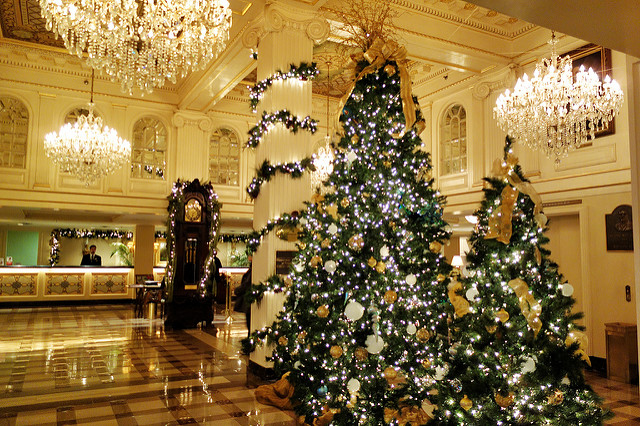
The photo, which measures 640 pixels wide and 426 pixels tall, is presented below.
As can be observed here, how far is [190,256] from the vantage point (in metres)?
10.3

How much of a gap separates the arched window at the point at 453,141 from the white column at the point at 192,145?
6.12m

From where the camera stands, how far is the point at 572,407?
8.50 feet

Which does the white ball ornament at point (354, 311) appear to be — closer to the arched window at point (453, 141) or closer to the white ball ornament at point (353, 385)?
the white ball ornament at point (353, 385)

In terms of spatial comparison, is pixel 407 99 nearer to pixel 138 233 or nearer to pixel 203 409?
pixel 203 409

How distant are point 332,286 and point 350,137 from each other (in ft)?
3.92

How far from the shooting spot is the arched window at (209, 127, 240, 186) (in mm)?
12805

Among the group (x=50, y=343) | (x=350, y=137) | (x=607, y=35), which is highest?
(x=607, y=35)

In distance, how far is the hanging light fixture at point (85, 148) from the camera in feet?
28.6

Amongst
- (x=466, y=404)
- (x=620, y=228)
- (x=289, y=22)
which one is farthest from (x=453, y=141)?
(x=466, y=404)

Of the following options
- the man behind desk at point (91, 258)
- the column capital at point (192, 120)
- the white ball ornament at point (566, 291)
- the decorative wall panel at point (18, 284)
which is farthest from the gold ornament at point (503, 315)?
the man behind desk at point (91, 258)

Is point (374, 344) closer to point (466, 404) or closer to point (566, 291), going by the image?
point (466, 404)

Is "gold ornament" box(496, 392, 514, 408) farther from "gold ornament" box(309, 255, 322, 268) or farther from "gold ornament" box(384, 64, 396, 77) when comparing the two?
"gold ornament" box(384, 64, 396, 77)

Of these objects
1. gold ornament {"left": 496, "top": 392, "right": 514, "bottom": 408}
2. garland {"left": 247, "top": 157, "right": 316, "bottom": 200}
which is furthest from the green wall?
gold ornament {"left": 496, "top": 392, "right": 514, "bottom": 408}

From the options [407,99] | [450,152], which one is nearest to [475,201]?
[450,152]
